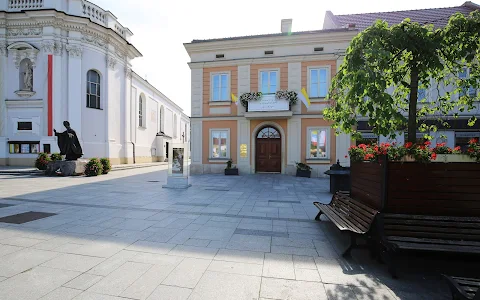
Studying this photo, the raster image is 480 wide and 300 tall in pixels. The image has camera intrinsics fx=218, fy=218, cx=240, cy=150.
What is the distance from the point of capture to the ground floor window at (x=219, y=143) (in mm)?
15156

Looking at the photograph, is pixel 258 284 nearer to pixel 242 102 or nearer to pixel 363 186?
pixel 363 186

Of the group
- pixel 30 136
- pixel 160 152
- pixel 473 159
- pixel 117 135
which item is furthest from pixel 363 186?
pixel 160 152

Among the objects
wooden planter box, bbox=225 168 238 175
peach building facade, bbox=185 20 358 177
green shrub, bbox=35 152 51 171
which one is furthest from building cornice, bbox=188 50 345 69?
green shrub, bbox=35 152 51 171

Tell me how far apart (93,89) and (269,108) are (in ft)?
54.9

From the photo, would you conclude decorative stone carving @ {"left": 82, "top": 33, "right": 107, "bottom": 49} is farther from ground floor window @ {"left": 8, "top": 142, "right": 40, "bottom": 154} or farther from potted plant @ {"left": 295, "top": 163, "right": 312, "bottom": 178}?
potted plant @ {"left": 295, "top": 163, "right": 312, "bottom": 178}

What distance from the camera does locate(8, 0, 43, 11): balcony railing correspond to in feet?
62.0

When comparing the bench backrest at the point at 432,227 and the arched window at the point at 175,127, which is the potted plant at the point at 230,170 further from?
the arched window at the point at 175,127

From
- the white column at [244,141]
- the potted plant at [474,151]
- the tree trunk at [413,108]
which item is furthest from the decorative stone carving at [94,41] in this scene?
the potted plant at [474,151]

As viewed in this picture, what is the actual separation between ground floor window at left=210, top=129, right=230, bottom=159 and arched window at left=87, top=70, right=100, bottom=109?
1261cm

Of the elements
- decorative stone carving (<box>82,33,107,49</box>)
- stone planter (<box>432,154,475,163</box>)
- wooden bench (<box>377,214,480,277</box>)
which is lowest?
wooden bench (<box>377,214,480,277</box>)

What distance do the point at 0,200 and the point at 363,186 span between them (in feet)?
33.8

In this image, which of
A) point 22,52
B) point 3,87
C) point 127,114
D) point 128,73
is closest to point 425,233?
point 127,114

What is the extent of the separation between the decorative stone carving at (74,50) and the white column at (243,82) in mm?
14505

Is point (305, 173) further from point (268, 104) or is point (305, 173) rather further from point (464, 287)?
point (464, 287)
